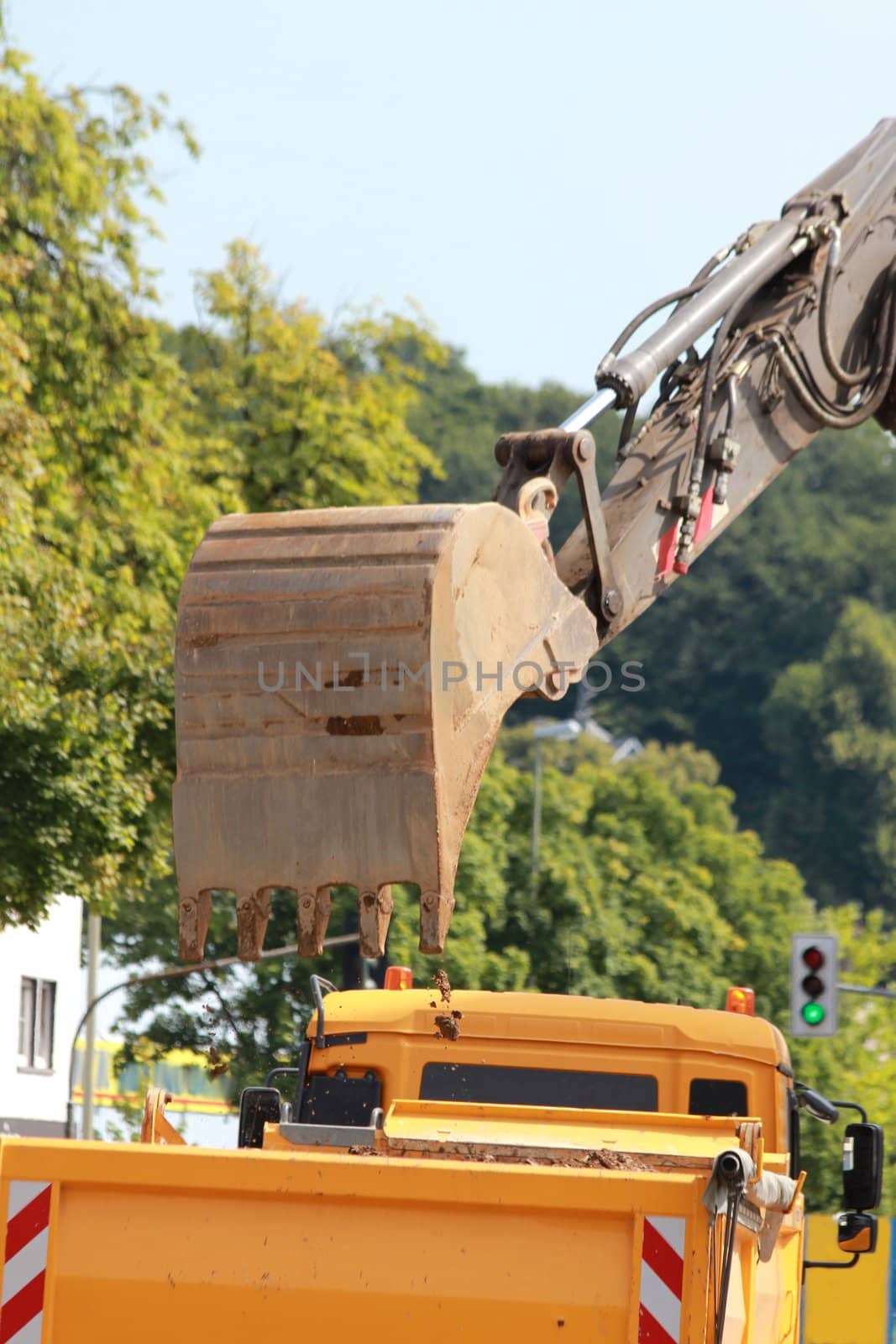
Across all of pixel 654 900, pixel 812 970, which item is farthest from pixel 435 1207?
pixel 654 900

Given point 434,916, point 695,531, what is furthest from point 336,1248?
point 695,531

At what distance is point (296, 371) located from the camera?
33094 millimetres

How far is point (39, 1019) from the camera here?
3578 centimetres

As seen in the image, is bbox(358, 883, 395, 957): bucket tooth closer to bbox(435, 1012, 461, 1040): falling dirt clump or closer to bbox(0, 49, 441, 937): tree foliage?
bbox(435, 1012, 461, 1040): falling dirt clump

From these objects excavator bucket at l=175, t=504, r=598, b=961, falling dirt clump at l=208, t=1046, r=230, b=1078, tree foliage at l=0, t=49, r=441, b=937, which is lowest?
falling dirt clump at l=208, t=1046, r=230, b=1078

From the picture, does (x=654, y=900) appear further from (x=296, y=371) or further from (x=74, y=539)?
(x=74, y=539)

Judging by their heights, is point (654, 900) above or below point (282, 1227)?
above

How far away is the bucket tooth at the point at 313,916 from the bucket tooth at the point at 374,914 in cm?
12

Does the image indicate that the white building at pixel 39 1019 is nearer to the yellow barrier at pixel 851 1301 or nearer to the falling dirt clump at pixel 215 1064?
the yellow barrier at pixel 851 1301

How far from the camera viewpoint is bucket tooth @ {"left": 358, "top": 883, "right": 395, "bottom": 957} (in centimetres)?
621

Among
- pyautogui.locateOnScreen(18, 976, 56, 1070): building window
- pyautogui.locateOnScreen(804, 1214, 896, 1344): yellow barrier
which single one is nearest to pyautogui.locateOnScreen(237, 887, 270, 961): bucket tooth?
pyautogui.locateOnScreen(804, 1214, 896, 1344): yellow barrier

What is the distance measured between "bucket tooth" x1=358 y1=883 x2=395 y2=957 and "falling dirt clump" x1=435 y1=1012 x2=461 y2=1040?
2368 millimetres

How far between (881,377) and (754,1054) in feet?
9.81

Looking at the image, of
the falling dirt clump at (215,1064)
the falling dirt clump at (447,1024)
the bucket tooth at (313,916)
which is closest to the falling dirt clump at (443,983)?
the falling dirt clump at (447,1024)
